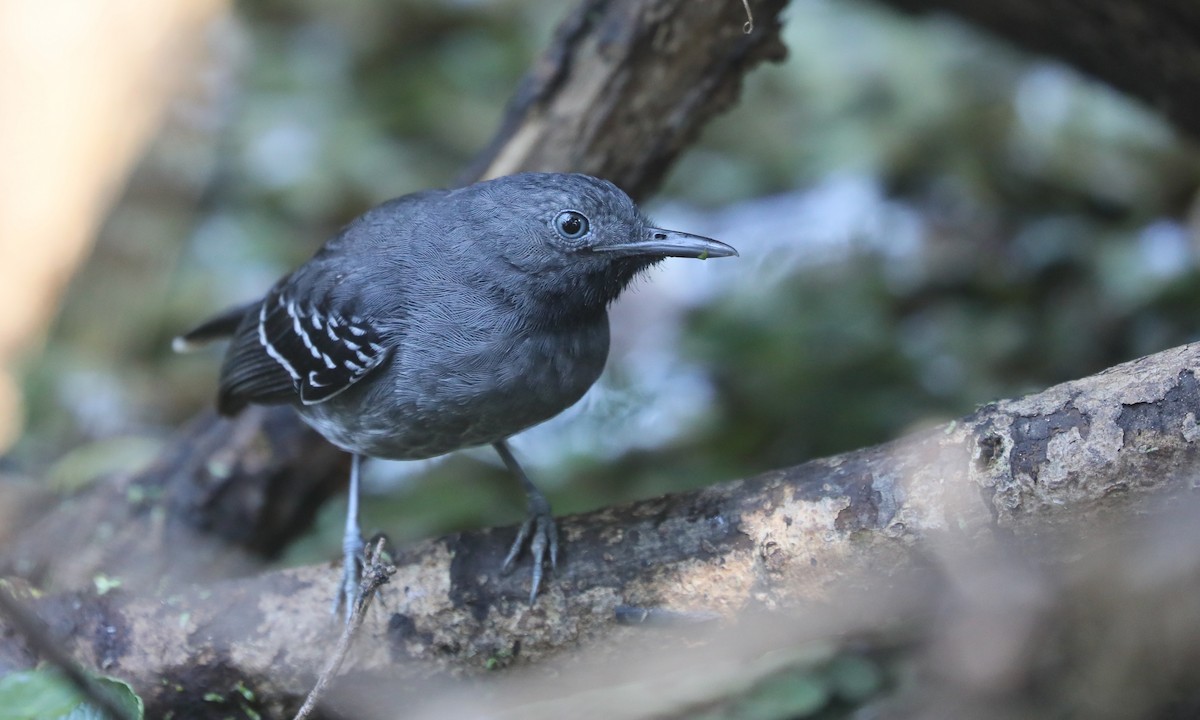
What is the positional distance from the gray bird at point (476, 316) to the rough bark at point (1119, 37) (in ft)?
7.63

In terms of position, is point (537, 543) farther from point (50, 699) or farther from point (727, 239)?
point (727, 239)

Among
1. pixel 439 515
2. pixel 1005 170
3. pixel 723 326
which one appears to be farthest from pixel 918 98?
pixel 439 515

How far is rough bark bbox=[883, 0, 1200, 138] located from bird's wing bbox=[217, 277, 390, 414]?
3.24 metres

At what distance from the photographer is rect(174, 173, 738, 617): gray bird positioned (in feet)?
10.3

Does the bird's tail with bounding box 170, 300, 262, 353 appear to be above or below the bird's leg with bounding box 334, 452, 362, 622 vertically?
above

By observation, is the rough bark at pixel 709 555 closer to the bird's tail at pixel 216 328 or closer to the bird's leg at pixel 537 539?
the bird's leg at pixel 537 539

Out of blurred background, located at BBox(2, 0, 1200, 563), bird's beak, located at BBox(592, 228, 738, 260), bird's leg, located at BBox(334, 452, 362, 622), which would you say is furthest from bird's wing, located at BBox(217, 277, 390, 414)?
blurred background, located at BBox(2, 0, 1200, 563)

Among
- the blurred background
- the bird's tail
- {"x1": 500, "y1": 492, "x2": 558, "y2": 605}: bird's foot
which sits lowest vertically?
{"x1": 500, "y1": 492, "x2": 558, "y2": 605}: bird's foot

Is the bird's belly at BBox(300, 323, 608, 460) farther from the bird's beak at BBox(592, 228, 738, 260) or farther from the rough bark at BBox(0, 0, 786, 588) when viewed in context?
the rough bark at BBox(0, 0, 786, 588)

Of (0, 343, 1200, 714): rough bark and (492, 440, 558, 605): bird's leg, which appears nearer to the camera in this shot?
(0, 343, 1200, 714): rough bark

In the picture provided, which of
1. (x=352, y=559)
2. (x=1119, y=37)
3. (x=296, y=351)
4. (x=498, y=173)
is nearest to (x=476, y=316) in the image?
(x=296, y=351)

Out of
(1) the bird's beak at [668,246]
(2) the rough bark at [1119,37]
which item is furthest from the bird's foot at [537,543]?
A: (2) the rough bark at [1119,37]

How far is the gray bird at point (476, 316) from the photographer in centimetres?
313

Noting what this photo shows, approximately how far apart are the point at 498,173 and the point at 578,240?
46.6 inches
